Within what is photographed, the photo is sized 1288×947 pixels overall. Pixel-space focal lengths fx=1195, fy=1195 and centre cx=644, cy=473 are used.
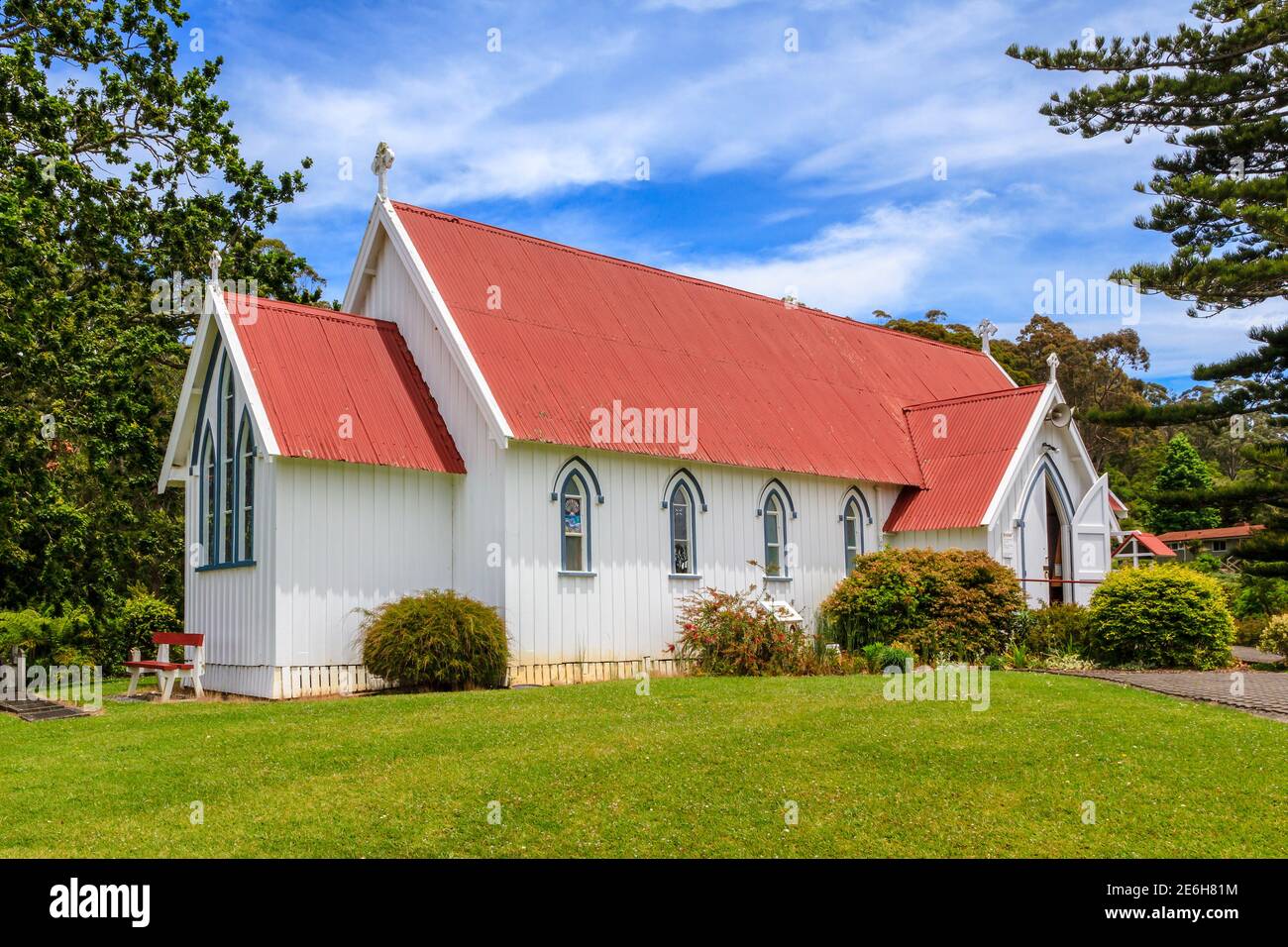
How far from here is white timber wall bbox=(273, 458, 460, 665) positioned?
1811 centimetres

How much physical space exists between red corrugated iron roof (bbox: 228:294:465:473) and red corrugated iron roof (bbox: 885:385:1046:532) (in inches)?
432

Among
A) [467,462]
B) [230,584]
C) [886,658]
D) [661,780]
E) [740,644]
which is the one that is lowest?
[661,780]

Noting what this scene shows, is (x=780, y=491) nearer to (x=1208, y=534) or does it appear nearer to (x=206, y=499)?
(x=206, y=499)

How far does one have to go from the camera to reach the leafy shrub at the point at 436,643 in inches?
695

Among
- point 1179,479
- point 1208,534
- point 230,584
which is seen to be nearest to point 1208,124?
point 230,584

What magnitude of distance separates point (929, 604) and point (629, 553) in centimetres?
585

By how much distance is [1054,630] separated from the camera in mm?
22734

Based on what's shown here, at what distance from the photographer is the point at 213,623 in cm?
2003

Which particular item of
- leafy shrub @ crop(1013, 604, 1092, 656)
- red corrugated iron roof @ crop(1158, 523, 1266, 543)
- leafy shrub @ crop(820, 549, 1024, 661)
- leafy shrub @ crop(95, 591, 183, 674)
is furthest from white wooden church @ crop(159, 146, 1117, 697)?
red corrugated iron roof @ crop(1158, 523, 1266, 543)

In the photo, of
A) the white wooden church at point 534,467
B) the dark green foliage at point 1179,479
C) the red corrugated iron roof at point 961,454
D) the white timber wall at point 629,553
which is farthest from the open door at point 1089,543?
the dark green foliage at point 1179,479
